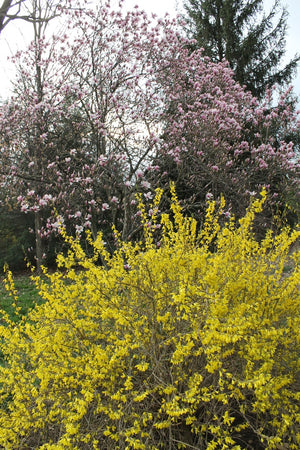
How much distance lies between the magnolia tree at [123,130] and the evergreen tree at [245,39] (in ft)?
20.8

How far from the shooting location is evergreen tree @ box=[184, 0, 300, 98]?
41.5 ft

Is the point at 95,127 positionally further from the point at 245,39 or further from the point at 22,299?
the point at 245,39

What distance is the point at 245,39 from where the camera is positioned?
41.3ft

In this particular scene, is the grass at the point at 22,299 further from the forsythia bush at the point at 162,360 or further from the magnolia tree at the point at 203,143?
the forsythia bush at the point at 162,360

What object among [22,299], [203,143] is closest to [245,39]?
[203,143]

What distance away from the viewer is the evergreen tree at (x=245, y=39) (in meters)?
12.7

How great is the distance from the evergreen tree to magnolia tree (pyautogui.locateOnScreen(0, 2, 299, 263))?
634cm

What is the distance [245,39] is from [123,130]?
8963mm

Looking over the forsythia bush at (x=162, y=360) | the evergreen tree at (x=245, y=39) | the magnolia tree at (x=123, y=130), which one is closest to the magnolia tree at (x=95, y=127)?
the magnolia tree at (x=123, y=130)

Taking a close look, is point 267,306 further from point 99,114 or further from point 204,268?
point 99,114

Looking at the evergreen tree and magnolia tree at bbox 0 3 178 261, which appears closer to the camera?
magnolia tree at bbox 0 3 178 261

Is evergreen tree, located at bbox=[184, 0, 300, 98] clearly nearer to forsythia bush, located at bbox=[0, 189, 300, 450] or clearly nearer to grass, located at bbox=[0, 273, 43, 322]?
grass, located at bbox=[0, 273, 43, 322]

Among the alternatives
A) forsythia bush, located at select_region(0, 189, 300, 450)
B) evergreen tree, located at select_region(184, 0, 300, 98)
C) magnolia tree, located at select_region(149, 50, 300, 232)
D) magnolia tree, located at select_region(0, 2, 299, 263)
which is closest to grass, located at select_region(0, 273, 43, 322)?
magnolia tree, located at select_region(0, 2, 299, 263)

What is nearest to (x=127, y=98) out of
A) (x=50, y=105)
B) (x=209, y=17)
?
(x=50, y=105)
